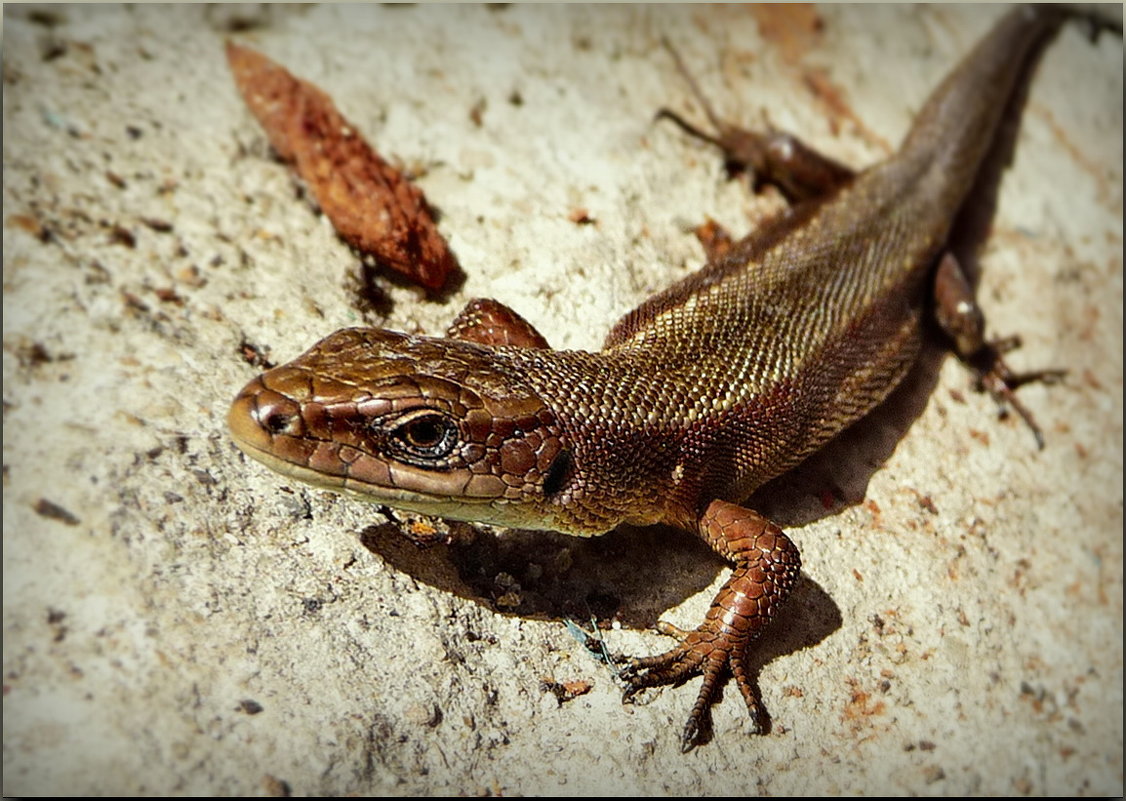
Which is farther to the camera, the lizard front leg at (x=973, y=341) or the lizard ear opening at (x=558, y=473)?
the lizard front leg at (x=973, y=341)

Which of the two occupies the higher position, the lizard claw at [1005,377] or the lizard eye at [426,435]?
the lizard claw at [1005,377]

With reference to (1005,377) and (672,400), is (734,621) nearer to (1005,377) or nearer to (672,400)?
(672,400)

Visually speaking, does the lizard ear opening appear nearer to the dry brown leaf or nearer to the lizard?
the lizard

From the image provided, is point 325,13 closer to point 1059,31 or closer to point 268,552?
point 268,552

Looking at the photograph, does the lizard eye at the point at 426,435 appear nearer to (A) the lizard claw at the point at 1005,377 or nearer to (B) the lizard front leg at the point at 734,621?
(B) the lizard front leg at the point at 734,621

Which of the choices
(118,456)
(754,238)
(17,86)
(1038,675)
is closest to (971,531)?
(1038,675)

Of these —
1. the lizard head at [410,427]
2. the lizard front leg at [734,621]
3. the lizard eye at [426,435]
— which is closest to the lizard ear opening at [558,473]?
the lizard head at [410,427]

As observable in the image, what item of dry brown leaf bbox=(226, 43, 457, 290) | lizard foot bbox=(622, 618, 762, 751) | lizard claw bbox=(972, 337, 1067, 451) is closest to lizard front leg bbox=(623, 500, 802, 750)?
lizard foot bbox=(622, 618, 762, 751)
